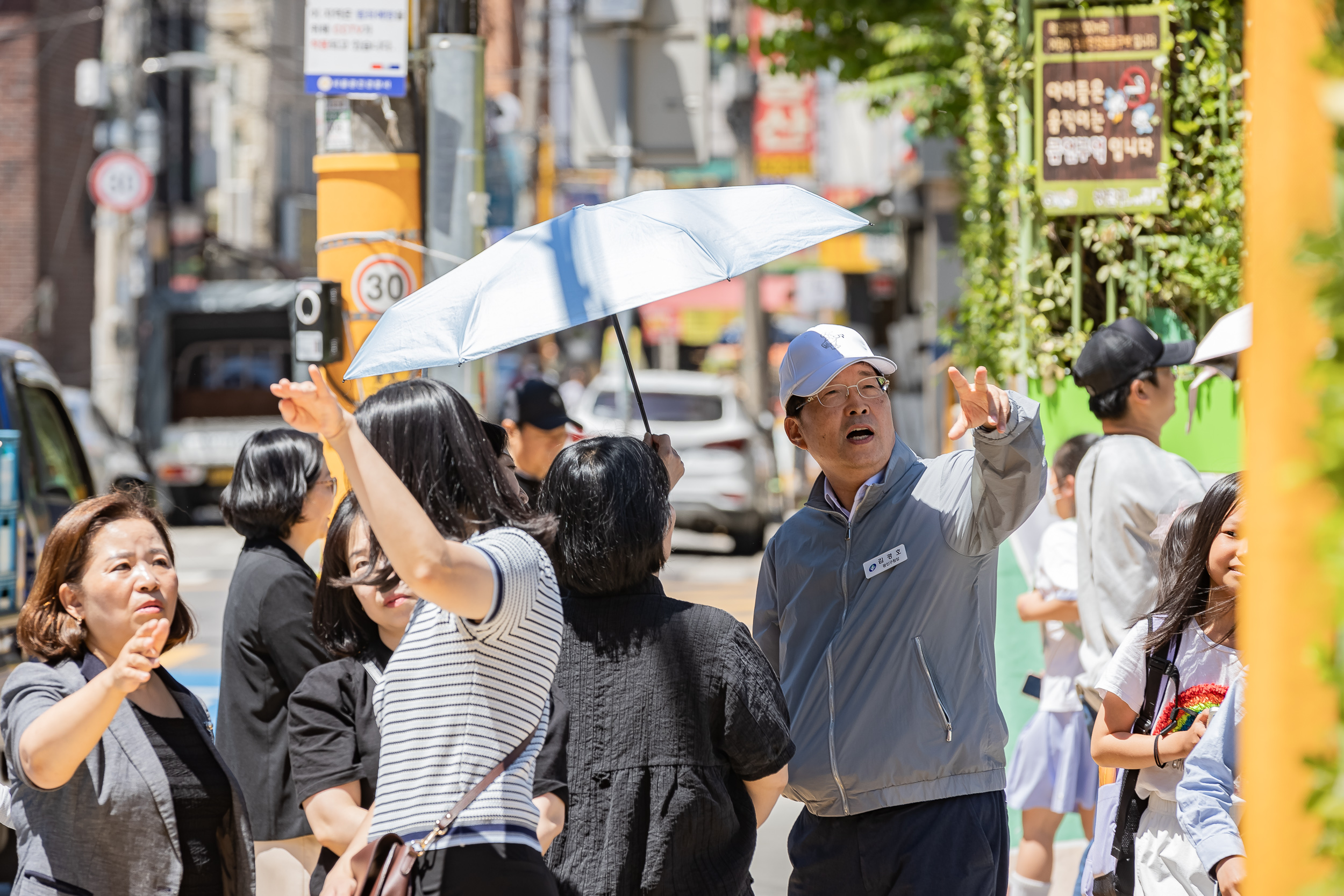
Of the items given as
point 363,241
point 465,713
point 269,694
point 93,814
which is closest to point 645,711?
point 465,713

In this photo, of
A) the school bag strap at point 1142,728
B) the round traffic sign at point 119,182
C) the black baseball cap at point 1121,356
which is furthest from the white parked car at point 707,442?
the school bag strap at point 1142,728

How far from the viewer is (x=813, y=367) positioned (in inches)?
137

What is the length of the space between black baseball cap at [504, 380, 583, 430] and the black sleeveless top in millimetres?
2670

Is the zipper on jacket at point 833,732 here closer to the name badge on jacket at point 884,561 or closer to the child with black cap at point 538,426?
the name badge on jacket at point 884,561

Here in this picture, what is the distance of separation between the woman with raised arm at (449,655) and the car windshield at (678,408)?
1288 centimetres

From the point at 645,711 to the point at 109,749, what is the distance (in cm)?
111

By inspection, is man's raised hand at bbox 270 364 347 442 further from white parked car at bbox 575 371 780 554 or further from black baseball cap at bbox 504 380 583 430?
white parked car at bbox 575 371 780 554

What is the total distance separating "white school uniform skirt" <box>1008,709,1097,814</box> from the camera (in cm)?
506

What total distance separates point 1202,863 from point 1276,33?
2.08 m

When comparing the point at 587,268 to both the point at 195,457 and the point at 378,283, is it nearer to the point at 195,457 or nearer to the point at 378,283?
the point at 378,283

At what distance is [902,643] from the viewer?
332 cm

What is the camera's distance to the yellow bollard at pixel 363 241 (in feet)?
17.3

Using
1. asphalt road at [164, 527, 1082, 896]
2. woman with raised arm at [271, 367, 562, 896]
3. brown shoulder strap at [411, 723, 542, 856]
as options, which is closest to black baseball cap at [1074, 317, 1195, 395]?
asphalt road at [164, 527, 1082, 896]

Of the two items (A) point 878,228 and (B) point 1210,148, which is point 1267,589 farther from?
(A) point 878,228
